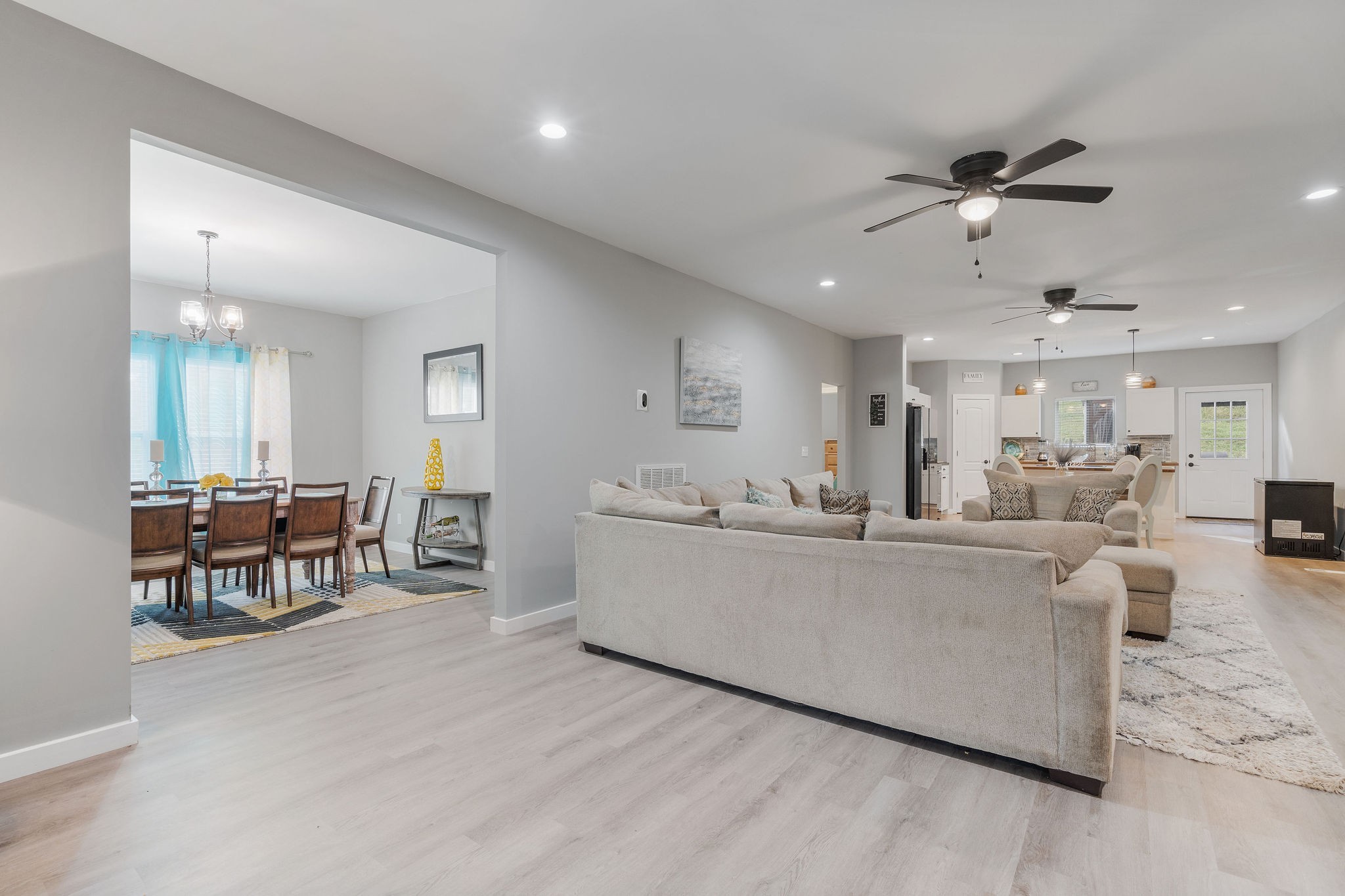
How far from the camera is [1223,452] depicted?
954 cm

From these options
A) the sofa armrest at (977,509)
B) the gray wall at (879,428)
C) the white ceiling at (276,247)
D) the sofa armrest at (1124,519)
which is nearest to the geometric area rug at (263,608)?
the white ceiling at (276,247)

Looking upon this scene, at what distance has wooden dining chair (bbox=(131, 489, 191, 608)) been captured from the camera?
3631 mm

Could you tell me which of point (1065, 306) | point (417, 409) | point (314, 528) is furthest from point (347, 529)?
point (1065, 306)

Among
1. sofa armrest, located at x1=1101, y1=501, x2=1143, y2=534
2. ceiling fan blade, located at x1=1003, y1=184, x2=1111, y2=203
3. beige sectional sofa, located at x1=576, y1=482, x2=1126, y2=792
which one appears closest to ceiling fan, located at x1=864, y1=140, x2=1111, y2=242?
ceiling fan blade, located at x1=1003, y1=184, x2=1111, y2=203

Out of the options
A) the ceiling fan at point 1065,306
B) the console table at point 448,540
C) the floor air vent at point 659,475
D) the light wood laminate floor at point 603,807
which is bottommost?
the light wood laminate floor at point 603,807

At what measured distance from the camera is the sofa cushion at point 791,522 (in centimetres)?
256

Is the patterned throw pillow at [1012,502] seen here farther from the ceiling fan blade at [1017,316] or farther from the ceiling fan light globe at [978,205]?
the ceiling fan light globe at [978,205]

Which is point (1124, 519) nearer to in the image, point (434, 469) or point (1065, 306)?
point (1065, 306)

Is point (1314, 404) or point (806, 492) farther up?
point (1314, 404)

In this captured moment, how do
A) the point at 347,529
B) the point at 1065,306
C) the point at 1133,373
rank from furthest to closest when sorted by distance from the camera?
the point at 1133,373, the point at 1065,306, the point at 347,529

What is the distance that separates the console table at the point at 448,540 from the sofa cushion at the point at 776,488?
8.19 ft

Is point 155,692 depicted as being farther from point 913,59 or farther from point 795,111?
point 913,59

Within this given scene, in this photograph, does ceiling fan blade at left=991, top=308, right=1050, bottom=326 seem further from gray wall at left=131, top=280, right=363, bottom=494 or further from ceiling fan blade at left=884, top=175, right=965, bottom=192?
gray wall at left=131, top=280, right=363, bottom=494

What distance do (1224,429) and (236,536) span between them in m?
12.7
